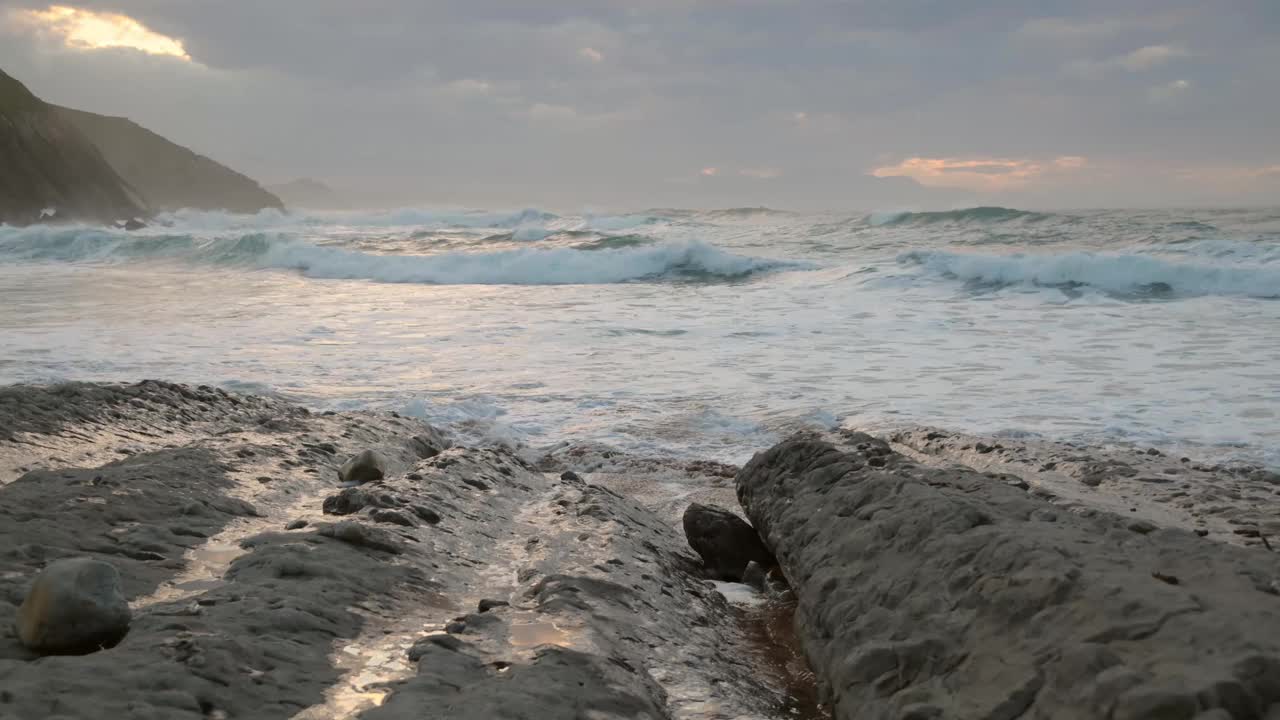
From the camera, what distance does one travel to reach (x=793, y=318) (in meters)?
12.0

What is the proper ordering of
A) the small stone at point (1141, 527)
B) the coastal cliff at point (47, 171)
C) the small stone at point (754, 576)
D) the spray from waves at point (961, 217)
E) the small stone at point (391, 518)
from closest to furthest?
1. the small stone at point (1141, 527)
2. the small stone at point (391, 518)
3. the small stone at point (754, 576)
4. the spray from waves at point (961, 217)
5. the coastal cliff at point (47, 171)

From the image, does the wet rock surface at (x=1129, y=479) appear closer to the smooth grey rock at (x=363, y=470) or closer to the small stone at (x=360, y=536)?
the small stone at (x=360, y=536)

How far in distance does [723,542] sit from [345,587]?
1.74 m

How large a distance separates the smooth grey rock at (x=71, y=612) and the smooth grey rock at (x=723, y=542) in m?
2.32

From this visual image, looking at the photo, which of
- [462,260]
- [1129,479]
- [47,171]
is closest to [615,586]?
[1129,479]

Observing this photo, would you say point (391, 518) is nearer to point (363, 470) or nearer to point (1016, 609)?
point (363, 470)

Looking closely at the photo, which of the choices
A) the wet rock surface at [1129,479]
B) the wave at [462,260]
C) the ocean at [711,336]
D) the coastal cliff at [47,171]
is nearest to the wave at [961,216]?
the ocean at [711,336]

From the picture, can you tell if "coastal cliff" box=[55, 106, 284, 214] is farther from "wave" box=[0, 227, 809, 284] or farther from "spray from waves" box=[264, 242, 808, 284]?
"spray from waves" box=[264, 242, 808, 284]

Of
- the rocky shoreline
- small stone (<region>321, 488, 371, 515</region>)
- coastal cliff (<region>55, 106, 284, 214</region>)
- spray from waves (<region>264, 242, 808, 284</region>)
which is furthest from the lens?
coastal cliff (<region>55, 106, 284, 214</region>)

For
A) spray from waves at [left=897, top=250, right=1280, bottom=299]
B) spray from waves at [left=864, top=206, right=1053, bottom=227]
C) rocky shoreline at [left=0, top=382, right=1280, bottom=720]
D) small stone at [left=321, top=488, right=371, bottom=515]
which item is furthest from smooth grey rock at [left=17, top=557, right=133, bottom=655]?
spray from waves at [left=864, top=206, right=1053, bottom=227]

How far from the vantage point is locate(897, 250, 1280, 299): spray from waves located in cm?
1428

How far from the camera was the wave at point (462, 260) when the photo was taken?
19.5 m

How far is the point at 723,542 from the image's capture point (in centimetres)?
392

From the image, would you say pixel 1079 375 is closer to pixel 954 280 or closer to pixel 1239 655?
pixel 1239 655
